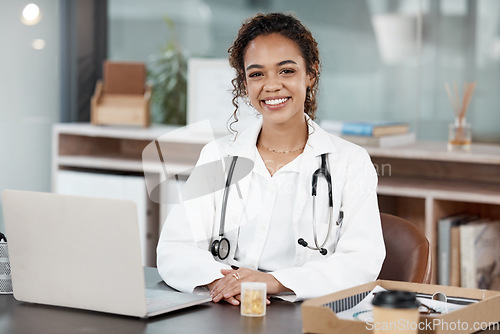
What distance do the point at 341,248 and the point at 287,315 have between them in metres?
0.39

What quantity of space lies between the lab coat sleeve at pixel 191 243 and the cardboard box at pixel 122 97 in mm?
1626

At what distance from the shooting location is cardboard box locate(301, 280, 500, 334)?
1336 millimetres

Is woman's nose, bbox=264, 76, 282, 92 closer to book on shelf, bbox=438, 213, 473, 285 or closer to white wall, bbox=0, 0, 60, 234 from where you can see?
book on shelf, bbox=438, 213, 473, 285

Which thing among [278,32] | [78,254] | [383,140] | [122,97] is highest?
[278,32]

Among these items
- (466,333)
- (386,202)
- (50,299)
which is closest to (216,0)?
(386,202)

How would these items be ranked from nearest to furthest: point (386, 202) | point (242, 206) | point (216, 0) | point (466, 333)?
point (466, 333), point (242, 206), point (386, 202), point (216, 0)

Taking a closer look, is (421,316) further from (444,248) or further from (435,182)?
(435,182)

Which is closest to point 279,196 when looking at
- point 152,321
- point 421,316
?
point 152,321

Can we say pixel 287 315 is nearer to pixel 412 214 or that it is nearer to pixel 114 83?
pixel 412 214

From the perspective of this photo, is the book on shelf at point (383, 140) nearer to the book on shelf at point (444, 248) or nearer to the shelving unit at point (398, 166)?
the shelving unit at point (398, 166)

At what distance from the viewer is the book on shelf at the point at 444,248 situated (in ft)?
10.0

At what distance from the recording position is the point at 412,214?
11.1 ft

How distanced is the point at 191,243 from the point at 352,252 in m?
0.43

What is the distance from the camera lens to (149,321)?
1536 mm
